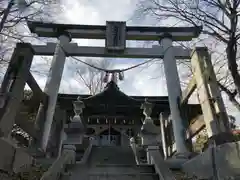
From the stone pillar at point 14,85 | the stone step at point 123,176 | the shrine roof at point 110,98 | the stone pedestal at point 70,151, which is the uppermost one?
the shrine roof at point 110,98

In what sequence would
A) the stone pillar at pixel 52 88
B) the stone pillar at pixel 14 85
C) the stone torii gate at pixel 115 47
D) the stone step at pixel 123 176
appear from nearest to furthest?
the stone step at pixel 123 176
the stone pillar at pixel 14 85
the stone pillar at pixel 52 88
the stone torii gate at pixel 115 47

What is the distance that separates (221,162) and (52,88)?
6.93m

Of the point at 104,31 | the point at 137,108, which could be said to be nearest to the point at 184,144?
the point at 137,108

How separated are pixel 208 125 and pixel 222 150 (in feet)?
7.52

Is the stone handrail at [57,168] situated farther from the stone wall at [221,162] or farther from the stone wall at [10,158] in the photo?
the stone wall at [221,162]

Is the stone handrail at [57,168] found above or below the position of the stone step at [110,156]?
below

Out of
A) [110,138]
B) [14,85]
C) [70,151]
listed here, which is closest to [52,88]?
[14,85]

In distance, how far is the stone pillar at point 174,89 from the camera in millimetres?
8289

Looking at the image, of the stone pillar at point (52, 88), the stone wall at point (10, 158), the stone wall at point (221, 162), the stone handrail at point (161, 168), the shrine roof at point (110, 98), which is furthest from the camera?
the shrine roof at point (110, 98)

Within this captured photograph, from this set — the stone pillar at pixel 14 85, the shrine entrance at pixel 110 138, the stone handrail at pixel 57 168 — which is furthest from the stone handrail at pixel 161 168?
the shrine entrance at pixel 110 138

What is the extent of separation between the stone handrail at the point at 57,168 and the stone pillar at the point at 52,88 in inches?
77.9

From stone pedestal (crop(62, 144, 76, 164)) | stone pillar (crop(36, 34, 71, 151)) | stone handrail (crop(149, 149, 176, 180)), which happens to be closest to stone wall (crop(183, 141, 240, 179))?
stone handrail (crop(149, 149, 176, 180))

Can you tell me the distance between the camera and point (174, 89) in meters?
9.08

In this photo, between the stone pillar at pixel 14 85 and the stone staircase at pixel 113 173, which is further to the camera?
the stone pillar at pixel 14 85
